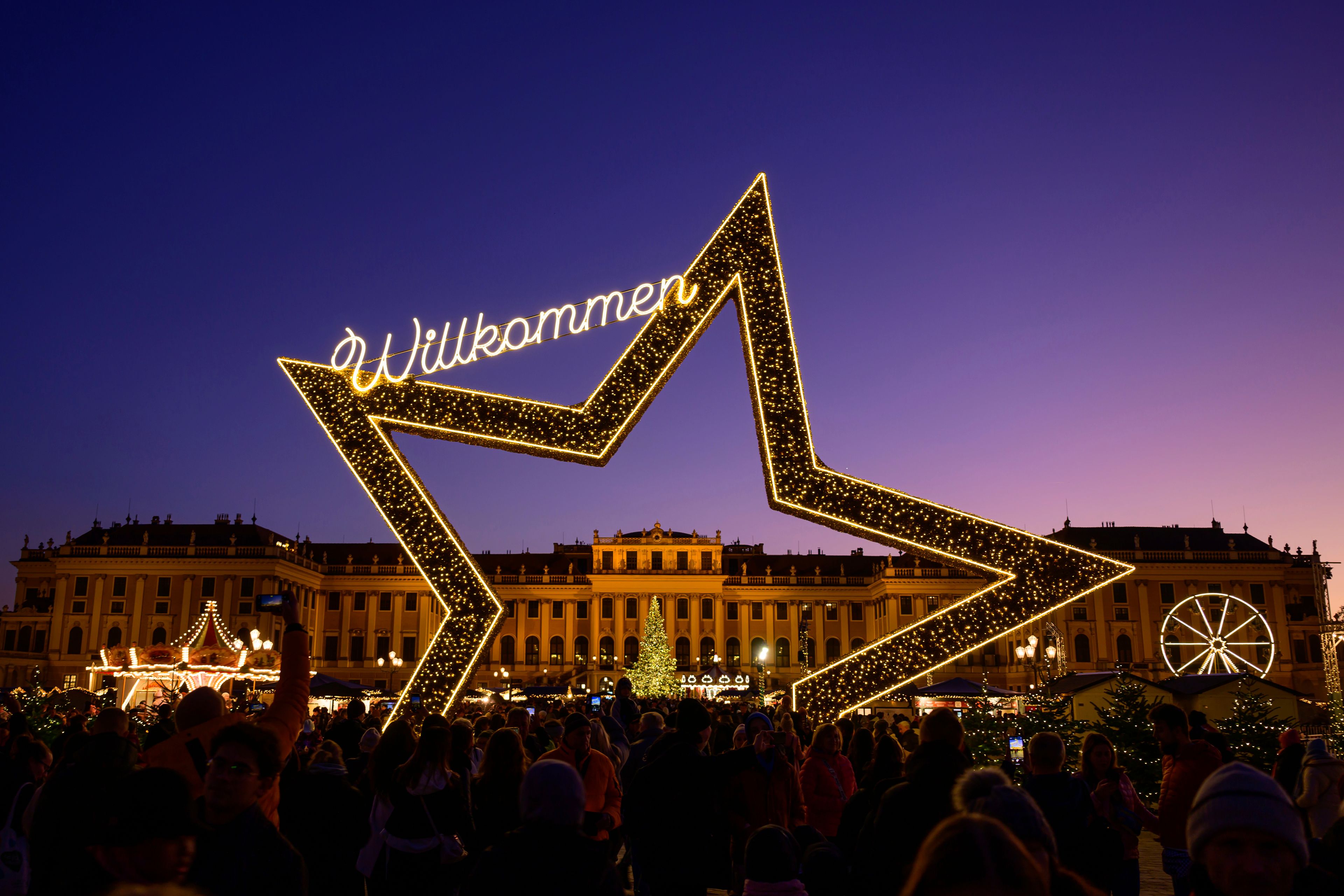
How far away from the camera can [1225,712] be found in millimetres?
18953

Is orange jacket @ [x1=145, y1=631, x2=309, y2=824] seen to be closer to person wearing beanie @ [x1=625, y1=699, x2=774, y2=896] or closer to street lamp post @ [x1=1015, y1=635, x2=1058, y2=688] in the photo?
person wearing beanie @ [x1=625, y1=699, x2=774, y2=896]

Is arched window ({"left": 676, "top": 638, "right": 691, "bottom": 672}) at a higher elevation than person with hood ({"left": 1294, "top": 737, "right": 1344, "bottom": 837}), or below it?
higher

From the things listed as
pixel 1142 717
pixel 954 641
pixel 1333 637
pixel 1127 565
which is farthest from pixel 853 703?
pixel 1333 637

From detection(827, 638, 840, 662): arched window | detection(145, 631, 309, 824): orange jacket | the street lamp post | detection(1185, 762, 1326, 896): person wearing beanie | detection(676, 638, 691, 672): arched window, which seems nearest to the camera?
detection(1185, 762, 1326, 896): person wearing beanie

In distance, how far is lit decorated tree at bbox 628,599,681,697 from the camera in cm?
4909

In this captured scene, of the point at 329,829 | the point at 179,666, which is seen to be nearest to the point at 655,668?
the point at 179,666

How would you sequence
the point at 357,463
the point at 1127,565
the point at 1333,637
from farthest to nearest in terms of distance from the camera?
1. the point at 1333,637
2. the point at 357,463
3. the point at 1127,565

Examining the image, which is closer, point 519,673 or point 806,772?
point 806,772

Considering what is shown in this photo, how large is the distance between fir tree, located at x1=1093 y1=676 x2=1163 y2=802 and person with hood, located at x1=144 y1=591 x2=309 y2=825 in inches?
437

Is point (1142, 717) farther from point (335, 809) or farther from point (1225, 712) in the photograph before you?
point (335, 809)

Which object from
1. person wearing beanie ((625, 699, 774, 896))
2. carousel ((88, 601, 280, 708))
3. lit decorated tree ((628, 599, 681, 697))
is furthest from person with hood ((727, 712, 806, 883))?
lit decorated tree ((628, 599, 681, 697))

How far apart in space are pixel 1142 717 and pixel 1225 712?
6579 millimetres

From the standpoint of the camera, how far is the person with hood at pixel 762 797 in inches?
234

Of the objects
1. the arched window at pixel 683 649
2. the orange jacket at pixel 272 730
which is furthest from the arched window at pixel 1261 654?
the orange jacket at pixel 272 730
